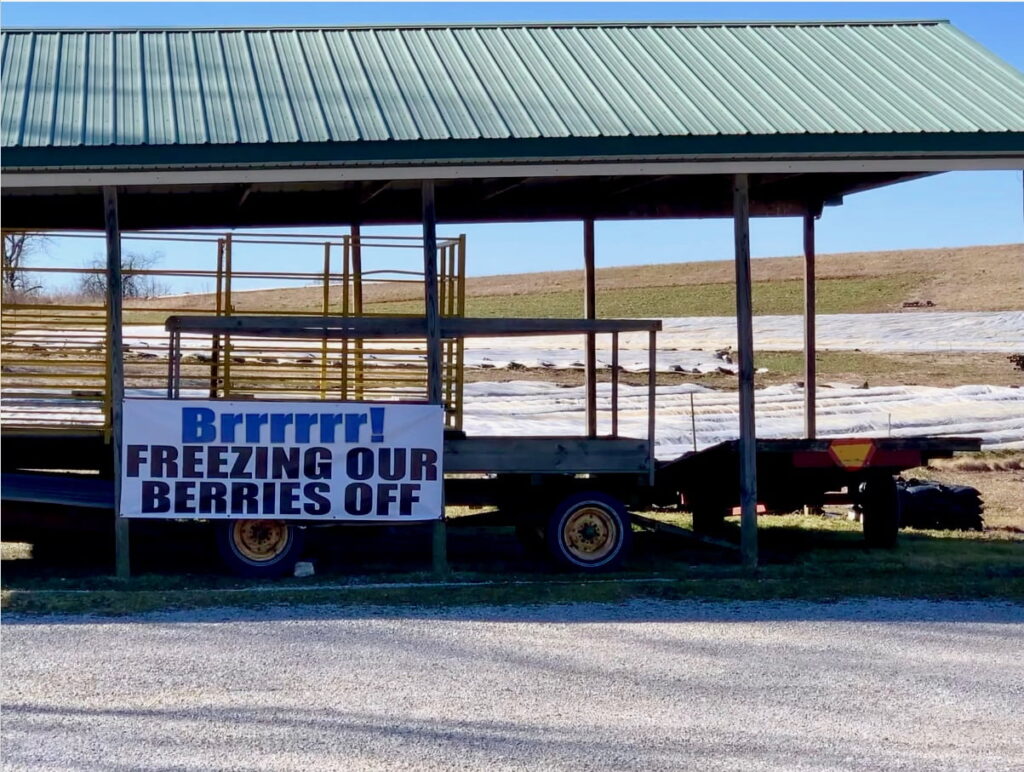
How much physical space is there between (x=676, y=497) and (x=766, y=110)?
12.4ft

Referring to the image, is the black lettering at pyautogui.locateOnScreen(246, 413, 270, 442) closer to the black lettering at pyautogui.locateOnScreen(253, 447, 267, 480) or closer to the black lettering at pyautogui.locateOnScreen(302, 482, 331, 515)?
the black lettering at pyautogui.locateOnScreen(253, 447, 267, 480)

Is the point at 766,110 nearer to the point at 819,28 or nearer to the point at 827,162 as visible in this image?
the point at 827,162

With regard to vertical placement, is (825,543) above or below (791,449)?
below

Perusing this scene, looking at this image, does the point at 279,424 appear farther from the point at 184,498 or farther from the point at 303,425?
the point at 184,498

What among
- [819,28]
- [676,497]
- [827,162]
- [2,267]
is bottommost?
[676,497]

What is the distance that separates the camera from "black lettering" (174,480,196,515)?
1155cm

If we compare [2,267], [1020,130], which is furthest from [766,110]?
[2,267]

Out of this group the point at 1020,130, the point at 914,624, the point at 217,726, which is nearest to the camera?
the point at 217,726

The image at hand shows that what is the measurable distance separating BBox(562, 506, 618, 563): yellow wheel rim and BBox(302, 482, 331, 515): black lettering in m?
2.12

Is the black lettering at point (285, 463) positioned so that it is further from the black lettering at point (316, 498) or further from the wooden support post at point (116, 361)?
the wooden support post at point (116, 361)

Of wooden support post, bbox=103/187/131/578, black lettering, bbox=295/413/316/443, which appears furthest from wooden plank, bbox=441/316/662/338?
wooden support post, bbox=103/187/131/578

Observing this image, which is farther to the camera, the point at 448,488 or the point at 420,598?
the point at 448,488

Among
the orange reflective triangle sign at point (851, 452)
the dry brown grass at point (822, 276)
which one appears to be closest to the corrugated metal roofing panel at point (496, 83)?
the orange reflective triangle sign at point (851, 452)

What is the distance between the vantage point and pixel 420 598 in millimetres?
10711
